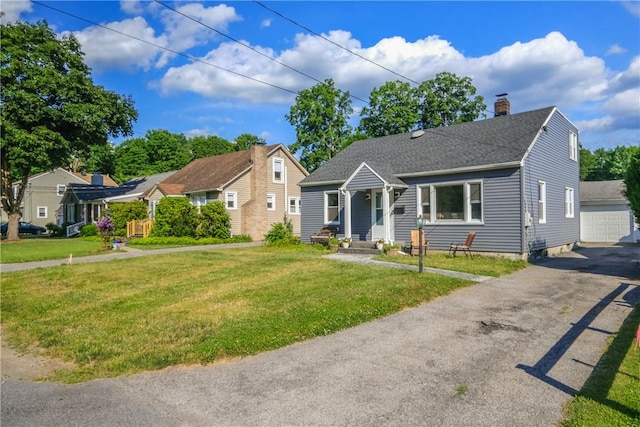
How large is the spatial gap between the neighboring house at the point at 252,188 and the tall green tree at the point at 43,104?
6.39 metres

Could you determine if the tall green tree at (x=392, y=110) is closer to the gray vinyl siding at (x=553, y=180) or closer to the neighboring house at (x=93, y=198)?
the gray vinyl siding at (x=553, y=180)

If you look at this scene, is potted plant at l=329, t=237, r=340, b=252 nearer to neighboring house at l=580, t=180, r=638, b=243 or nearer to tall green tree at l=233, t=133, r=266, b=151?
neighboring house at l=580, t=180, r=638, b=243

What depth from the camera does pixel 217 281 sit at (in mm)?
10453

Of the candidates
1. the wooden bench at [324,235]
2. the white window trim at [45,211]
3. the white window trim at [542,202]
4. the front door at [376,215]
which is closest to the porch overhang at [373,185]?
the front door at [376,215]

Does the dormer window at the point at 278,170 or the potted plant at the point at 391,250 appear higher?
the dormer window at the point at 278,170

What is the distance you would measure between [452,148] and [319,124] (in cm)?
2698

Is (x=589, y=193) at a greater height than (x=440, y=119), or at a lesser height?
lesser

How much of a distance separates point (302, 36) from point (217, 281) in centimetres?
757

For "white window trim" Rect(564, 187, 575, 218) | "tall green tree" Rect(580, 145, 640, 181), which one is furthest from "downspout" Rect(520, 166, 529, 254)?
"tall green tree" Rect(580, 145, 640, 181)

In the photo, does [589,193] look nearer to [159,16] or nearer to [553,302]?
[553,302]

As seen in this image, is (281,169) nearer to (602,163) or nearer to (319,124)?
(319,124)

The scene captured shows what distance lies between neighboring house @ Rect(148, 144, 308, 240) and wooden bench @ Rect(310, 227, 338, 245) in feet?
29.2

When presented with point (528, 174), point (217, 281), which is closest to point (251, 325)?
point (217, 281)

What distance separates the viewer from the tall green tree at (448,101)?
126ft
